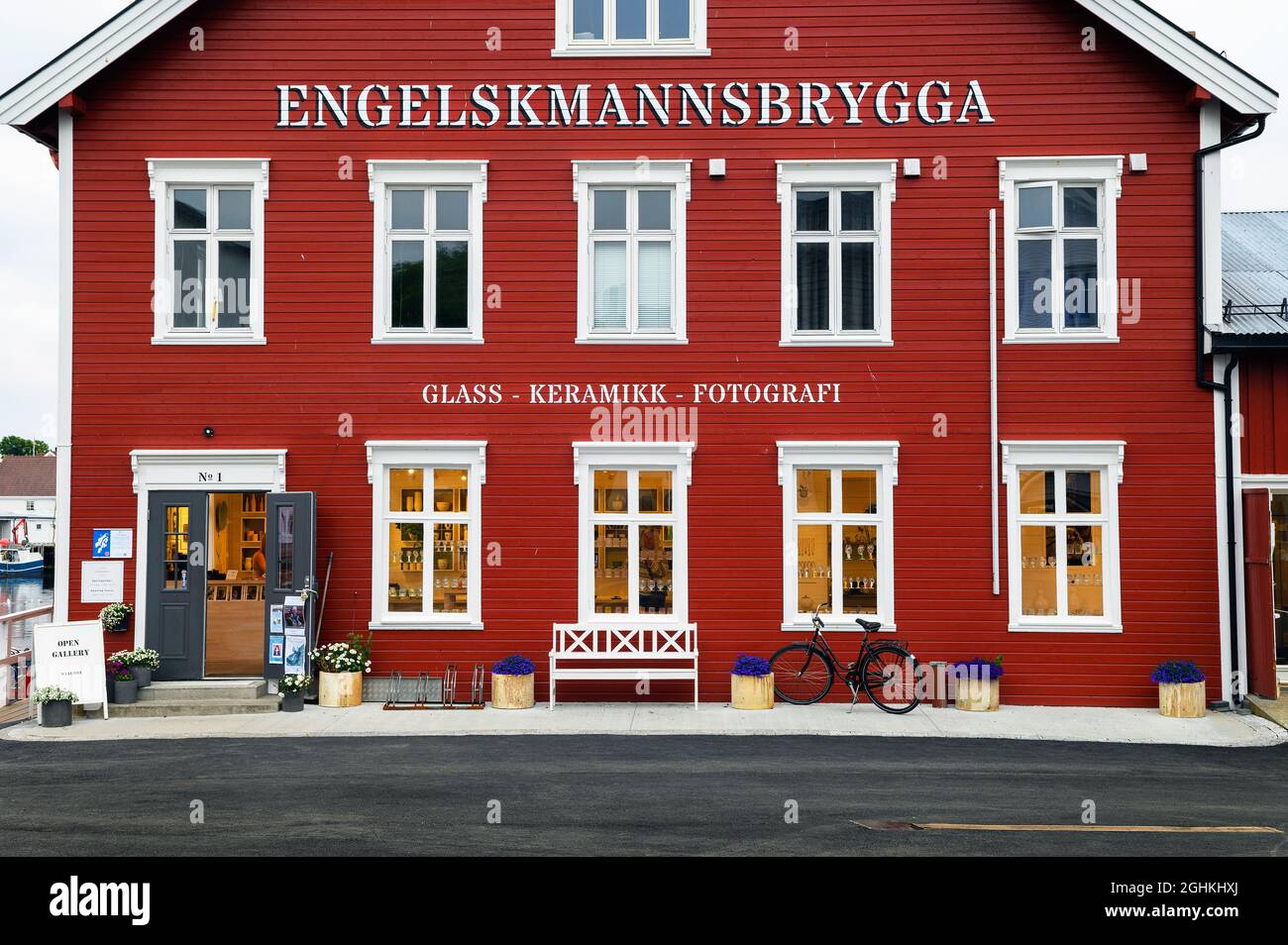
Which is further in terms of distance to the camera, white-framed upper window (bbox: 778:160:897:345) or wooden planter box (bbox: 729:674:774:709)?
white-framed upper window (bbox: 778:160:897:345)

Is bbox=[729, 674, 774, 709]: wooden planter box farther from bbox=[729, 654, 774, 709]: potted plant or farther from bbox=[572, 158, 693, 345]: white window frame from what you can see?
bbox=[572, 158, 693, 345]: white window frame

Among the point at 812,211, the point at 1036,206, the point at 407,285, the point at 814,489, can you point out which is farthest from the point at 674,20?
the point at 814,489

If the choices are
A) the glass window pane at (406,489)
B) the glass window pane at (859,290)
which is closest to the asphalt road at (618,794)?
the glass window pane at (406,489)

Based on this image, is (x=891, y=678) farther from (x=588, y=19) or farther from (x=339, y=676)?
(x=588, y=19)

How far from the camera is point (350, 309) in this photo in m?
13.5

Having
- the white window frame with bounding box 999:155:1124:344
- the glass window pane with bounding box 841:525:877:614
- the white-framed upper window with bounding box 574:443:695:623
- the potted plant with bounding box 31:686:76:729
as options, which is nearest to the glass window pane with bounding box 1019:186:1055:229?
the white window frame with bounding box 999:155:1124:344

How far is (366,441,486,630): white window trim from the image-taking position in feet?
43.7

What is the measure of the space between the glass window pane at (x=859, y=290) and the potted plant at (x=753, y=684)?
172 inches

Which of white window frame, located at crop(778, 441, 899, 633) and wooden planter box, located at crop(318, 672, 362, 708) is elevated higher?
white window frame, located at crop(778, 441, 899, 633)

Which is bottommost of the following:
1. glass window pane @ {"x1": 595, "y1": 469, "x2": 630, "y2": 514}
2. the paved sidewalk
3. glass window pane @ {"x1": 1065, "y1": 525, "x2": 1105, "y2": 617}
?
the paved sidewalk

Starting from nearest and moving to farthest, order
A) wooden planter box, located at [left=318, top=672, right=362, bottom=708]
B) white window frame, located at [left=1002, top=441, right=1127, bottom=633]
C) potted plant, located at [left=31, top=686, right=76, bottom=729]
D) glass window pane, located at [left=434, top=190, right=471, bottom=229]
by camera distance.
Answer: potted plant, located at [left=31, top=686, right=76, bottom=729]
wooden planter box, located at [left=318, top=672, right=362, bottom=708]
white window frame, located at [left=1002, top=441, right=1127, bottom=633]
glass window pane, located at [left=434, top=190, right=471, bottom=229]

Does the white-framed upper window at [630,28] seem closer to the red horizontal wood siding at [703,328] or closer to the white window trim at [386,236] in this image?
the red horizontal wood siding at [703,328]

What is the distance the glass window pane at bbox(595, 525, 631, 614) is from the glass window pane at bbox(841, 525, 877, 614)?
2.72 metres

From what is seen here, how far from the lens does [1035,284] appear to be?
13398mm
